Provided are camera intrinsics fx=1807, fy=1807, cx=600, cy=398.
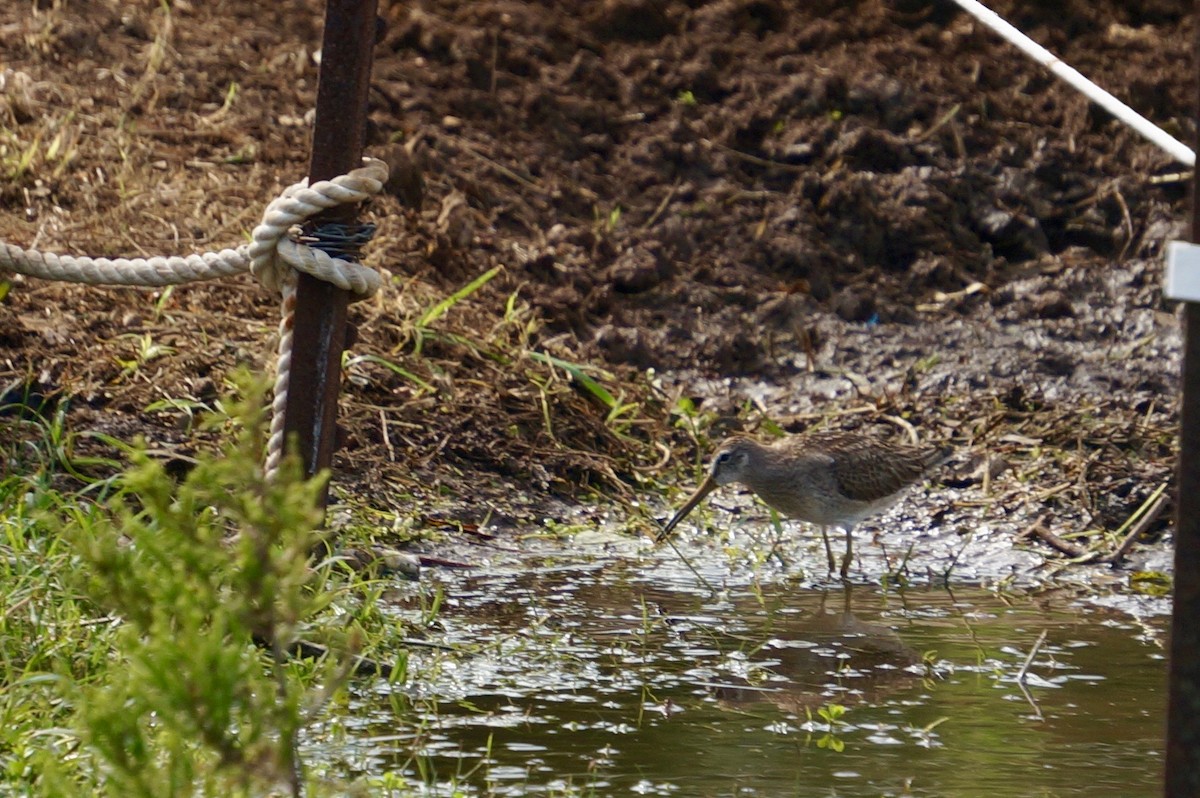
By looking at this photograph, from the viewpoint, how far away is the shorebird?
6855mm

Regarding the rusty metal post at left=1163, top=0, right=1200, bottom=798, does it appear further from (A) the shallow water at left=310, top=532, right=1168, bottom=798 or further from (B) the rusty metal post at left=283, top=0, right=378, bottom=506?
(B) the rusty metal post at left=283, top=0, right=378, bottom=506

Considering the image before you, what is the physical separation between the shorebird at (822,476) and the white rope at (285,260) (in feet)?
7.39

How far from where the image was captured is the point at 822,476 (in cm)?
690

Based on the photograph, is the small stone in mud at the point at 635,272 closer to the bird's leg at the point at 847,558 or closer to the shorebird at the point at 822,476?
the shorebird at the point at 822,476

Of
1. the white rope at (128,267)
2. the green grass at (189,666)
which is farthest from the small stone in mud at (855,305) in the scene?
the green grass at (189,666)

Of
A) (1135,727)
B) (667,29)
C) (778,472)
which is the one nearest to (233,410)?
(1135,727)

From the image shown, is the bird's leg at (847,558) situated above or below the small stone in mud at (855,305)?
below

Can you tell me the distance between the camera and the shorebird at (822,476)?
686cm

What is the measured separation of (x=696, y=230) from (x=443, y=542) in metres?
3.25

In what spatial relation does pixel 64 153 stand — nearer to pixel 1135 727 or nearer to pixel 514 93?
pixel 514 93

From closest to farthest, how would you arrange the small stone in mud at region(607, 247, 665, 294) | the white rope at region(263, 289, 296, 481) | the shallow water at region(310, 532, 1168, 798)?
the shallow water at region(310, 532, 1168, 798), the white rope at region(263, 289, 296, 481), the small stone in mud at region(607, 247, 665, 294)

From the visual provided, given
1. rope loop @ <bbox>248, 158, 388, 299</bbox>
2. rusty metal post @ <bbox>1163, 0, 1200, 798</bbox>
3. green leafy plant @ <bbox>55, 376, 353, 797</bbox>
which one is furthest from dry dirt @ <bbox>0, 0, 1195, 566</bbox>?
rusty metal post @ <bbox>1163, 0, 1200, 798</bbox>

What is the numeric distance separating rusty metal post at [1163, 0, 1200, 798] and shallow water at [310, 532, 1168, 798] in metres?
1.33

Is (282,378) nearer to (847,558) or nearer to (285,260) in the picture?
(285,260)
